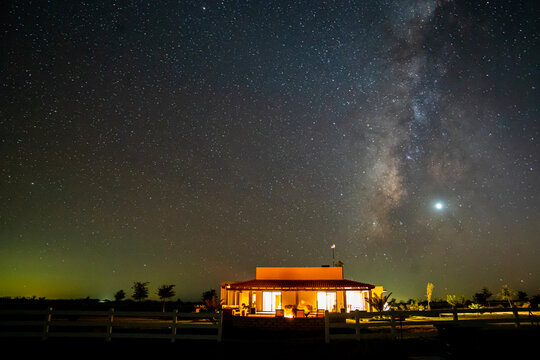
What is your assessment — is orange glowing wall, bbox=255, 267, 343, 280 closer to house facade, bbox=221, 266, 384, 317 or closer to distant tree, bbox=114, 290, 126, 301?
house facade, bbox=221, 266, 384, 317

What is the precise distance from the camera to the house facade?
960 inches

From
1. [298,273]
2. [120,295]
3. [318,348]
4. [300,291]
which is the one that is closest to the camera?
[318,348]

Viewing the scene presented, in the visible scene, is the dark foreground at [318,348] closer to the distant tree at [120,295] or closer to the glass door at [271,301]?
the glass door at [271,301]

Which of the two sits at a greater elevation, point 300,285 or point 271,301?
point 300,285

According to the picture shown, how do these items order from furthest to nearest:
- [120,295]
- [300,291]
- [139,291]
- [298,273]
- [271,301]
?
[120,295], [139,291], [298,273], [271,301], [300,291]

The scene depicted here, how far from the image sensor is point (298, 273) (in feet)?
91.9

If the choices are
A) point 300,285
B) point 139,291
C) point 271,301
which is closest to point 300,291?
point 300,285

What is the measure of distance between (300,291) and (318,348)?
16.6 meters

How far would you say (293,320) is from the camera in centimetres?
1673

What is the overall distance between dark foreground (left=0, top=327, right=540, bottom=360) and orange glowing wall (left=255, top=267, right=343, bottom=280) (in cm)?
1641

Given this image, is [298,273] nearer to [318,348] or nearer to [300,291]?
[300,291]

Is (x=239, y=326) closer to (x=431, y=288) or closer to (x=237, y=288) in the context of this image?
(x=237, y=288)

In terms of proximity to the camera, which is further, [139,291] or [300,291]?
[139,291]

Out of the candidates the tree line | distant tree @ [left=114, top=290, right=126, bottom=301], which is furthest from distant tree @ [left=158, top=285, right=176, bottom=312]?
distant tree @ [left=114, top=290, right=126, bottom=301]
